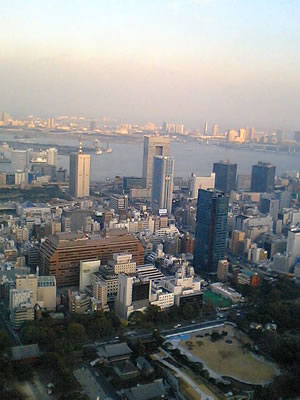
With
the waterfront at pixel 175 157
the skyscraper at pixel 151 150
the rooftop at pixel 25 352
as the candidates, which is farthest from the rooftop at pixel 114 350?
the waterfront at pixel 175 157

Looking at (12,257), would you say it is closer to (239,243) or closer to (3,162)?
(239,243)

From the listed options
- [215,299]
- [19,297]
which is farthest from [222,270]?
[19,297]

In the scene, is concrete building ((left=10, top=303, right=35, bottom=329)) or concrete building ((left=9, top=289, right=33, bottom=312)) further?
concrete building ((left=9, top=289, right=33, bottom=312))

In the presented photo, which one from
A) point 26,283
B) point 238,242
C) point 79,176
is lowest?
point 238,242

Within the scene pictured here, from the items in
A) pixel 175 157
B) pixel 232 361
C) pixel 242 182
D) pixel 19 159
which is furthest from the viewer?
pixel 175 157

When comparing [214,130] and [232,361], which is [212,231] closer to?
[232,361]

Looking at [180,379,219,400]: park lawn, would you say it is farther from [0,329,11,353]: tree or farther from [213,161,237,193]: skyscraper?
[213,161,237,193]: skyscraper

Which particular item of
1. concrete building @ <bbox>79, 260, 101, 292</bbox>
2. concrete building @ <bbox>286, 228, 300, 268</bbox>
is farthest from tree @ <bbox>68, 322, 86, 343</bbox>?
concrete building @ <bbox>286, 228, 300, 268</bbox>

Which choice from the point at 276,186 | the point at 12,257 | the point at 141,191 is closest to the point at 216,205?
the point at 12,257
